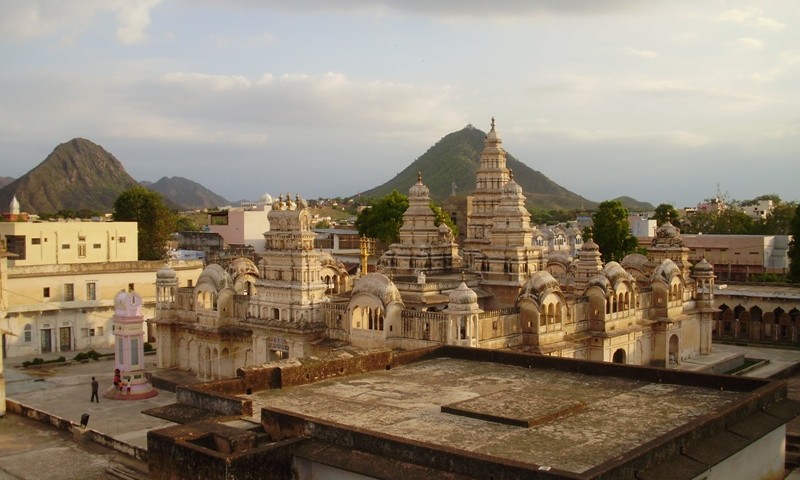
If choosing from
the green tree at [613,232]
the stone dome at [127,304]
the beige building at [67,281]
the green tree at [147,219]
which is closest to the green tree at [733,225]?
the green tree at [613,232]

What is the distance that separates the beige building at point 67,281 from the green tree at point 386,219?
701 inches

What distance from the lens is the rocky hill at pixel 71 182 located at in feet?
476

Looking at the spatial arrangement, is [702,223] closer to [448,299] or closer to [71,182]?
[448,299]

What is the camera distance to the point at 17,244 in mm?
44656

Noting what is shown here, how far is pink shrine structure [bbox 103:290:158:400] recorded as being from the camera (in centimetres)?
3188

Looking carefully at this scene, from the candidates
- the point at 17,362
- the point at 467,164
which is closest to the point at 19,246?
the point at 17,362

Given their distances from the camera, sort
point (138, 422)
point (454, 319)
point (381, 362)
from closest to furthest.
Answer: point (381, 362), point (454, 319), point (138, 422)

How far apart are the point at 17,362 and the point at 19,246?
25.4 feet

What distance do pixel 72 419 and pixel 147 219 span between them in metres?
34.6

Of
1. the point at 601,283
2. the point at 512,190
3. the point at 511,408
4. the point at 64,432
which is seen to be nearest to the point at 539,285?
the point at 601,283

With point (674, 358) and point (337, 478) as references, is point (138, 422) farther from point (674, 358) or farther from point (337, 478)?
point (674, 358)

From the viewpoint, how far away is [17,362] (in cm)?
3991

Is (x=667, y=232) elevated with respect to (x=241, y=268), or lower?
elevated

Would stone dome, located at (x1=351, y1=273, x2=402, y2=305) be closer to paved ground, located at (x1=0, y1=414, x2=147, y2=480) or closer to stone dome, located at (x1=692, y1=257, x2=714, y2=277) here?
paved ground, located at (x1=0, y1=414, x2=147, y2=480)
